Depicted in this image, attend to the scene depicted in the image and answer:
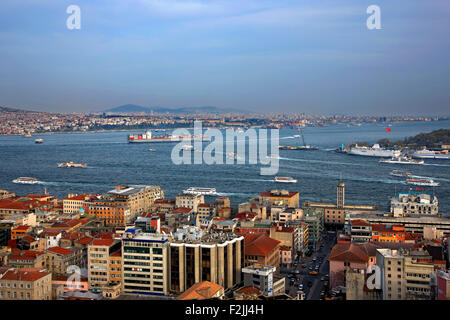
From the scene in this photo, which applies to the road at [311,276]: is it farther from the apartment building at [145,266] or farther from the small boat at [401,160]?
the small boat at [401,160]

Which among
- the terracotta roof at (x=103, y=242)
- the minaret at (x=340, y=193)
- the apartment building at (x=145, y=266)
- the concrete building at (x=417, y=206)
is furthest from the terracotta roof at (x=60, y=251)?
the concrete building at (x=417, y=206)

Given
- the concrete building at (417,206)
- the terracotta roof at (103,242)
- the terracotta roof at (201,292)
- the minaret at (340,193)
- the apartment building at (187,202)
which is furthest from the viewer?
the minaret at (340,193)

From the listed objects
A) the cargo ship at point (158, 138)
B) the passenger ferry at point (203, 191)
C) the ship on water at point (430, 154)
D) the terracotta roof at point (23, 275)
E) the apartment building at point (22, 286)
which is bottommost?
the passenger ferry at point (203, 191)

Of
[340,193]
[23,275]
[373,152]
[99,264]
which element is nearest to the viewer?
[23,275]

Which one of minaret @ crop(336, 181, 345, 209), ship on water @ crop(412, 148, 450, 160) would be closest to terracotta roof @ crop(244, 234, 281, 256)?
minaret @ crop(336, 181, 345, 209)

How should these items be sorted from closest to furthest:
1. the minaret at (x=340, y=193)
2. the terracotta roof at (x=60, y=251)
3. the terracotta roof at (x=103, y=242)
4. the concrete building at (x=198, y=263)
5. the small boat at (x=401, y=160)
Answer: the concrete building at (x=198, y=263) < the terracotta roof at (x=103, y=242) < the terracotta roof at (x=60, y=251) < the minaret at (x=340, y=193) < the small boat at (x=401, y=160)

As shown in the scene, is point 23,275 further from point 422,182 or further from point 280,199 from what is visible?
point 422,182

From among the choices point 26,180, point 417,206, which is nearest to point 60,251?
point 417,206
